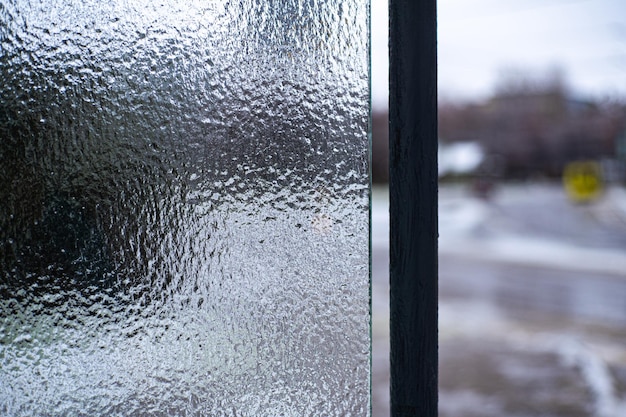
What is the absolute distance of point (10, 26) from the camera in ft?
3.11

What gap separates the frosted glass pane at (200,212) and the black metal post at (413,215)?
0.04 meters

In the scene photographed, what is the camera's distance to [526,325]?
31.3 feet

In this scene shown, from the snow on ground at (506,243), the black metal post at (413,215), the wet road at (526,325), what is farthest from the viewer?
the snow on ground at (506,243)

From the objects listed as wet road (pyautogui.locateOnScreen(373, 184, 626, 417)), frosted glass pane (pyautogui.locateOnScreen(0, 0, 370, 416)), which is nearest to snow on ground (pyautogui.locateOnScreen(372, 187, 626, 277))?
wet road (pyautogui.locateOnScreen(373, 184, 626, 417))

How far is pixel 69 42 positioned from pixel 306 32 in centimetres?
33

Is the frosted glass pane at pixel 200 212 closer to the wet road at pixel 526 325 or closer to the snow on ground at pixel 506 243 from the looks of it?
the wet road at pixel 526 325

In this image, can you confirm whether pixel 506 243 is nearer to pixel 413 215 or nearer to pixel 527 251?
pixel 527 251

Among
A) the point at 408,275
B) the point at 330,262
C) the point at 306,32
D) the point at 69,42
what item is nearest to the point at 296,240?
the point at 330,262

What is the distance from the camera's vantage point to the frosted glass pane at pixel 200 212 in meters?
0.90

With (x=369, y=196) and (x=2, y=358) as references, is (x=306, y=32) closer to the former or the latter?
(x=369, y=196)

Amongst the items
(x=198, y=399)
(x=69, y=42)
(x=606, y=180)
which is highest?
(x=606, y=180)

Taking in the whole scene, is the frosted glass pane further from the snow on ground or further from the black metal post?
the snow on ground

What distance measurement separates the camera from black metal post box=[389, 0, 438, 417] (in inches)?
33.9

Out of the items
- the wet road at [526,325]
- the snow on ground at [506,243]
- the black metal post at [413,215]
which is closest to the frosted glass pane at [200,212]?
the black metal post at [413,215]
